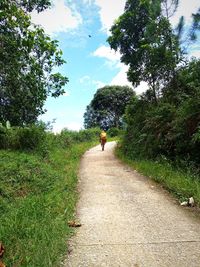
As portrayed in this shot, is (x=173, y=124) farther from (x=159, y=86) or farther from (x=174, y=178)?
(x=159, y=86)

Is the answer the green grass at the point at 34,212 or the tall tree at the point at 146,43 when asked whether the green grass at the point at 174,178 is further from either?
the tall tree at the point at 146,43

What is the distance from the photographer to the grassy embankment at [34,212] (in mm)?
5129

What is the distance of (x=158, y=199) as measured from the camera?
345 inches

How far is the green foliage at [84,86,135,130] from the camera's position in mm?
62812

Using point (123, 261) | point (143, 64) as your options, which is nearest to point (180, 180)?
point (123, 261)

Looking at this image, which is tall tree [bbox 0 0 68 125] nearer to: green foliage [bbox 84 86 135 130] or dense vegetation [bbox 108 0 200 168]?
dense vegetation [bbox 108 0 200 168]

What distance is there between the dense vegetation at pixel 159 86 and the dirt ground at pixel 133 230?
3.40 m

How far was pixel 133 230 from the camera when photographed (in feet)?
21.0

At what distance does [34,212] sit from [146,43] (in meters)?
15.3

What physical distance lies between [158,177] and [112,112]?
53.9 metres

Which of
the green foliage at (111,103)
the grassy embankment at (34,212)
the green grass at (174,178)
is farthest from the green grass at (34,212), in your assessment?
the green foliage at (111,103)

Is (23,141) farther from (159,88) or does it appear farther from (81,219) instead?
(81,219)

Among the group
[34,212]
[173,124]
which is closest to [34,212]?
[34,212]

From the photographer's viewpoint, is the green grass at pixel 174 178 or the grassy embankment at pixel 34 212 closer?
the grassy embankment at pixel 34 212
